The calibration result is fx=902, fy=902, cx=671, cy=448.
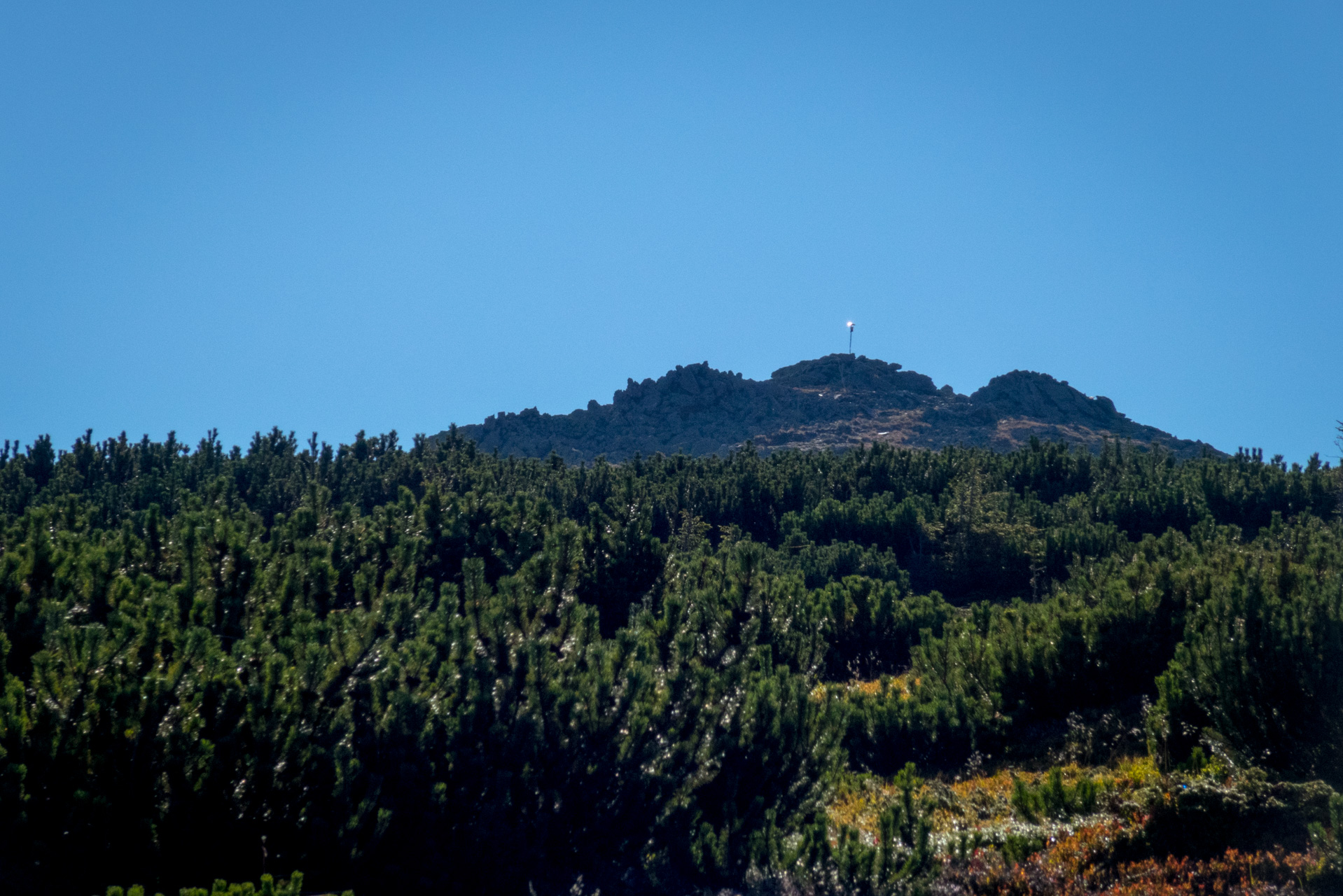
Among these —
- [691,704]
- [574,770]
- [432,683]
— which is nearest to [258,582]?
[432,683]

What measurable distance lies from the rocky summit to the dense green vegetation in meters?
92.8

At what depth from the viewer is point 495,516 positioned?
57.6ft

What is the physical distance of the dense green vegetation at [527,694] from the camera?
21.0 feet

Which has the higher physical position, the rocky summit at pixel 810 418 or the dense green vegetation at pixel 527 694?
the rocky summit at pixel 810 418

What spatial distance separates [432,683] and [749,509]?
26179 mm

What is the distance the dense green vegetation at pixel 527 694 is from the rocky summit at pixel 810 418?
305 ft

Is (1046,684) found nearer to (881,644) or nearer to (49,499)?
(881,644)

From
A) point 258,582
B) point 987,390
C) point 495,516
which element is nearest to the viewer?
point 258,582

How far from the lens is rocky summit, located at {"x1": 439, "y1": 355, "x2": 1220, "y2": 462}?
4520 inches

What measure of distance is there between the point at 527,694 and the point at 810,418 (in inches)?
4644

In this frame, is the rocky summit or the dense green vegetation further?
the rocky summit

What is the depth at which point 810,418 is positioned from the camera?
124 meters

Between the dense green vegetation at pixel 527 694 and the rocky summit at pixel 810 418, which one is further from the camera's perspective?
the rocky summit at pixel 810 418

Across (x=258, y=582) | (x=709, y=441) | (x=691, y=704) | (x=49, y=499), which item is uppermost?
(x=709, y=441)
